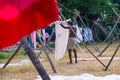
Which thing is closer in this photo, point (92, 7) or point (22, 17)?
point (22, 17)

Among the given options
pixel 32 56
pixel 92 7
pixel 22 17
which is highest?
pixel 22 17

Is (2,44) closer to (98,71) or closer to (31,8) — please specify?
(31,8)

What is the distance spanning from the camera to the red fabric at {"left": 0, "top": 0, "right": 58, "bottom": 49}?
3.05 m

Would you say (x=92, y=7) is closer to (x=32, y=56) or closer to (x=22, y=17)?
(x=32, y=56)

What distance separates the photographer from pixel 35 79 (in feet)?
33.7

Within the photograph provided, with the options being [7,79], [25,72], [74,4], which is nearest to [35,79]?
[7,79]

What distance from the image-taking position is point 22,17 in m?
3.12

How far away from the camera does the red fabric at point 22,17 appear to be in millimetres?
3049

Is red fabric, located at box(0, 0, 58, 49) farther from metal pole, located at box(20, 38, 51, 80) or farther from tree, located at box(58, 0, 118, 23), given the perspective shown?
tree, located at box(58, 0, 118, 23)

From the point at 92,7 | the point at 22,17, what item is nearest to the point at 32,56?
the point at 22,17

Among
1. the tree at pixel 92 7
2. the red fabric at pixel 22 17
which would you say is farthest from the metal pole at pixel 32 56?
the tree at pixel 92 7

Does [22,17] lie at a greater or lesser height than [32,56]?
greater

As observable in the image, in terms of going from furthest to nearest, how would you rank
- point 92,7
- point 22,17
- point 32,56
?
point 92,7 → point 32,56 → point 22,17

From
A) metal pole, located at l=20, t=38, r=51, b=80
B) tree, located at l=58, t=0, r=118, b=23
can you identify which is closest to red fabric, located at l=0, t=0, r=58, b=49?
metal pole, located at l=20, t=38, r=51, b=80
